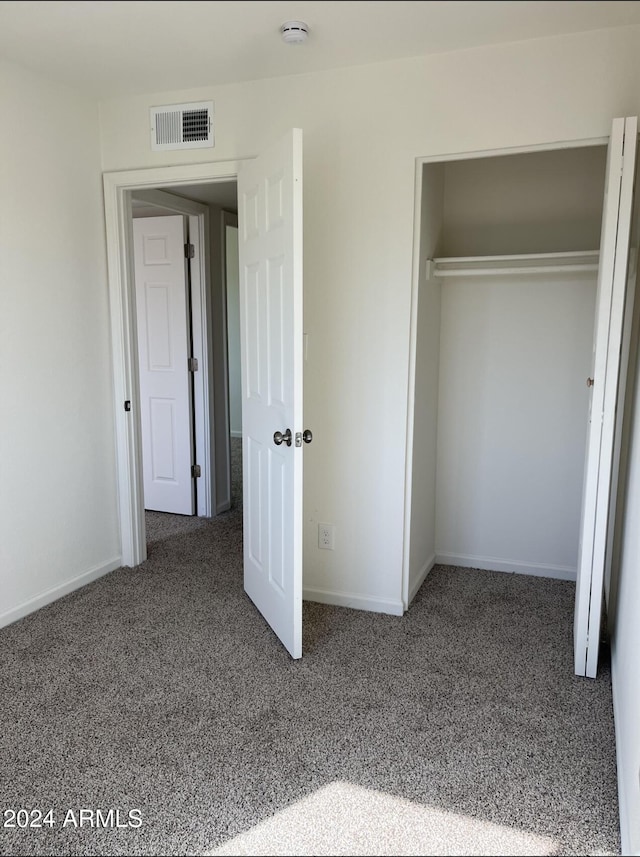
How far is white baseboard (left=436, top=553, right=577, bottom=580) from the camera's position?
3586 mm

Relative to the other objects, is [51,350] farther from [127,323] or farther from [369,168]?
[369,168]

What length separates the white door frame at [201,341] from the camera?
4.38 metres

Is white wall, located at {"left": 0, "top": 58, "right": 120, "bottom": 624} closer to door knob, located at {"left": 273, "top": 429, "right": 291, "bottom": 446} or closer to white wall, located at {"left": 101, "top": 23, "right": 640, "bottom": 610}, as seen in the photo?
white wall, located at {"left": 101, "top": 23, "right": 640, "bottom": 610}

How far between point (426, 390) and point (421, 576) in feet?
3.28

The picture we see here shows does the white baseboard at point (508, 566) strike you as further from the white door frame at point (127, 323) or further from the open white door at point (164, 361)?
the open white door at point (164, 361)

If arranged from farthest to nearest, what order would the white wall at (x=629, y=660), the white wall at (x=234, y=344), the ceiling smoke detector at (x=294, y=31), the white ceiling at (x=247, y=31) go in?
the white wall at (x=234, y=344)
the ceiling smoke detector at (x=294, y=31)
the white ceiling at (x=247, y=31)
the white wall at (x=629, y=660)

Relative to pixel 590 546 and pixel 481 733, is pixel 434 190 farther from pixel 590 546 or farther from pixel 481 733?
Answer: pixel 481 733

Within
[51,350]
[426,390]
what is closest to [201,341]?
[51,350]

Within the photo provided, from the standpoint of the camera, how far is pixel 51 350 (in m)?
3.14

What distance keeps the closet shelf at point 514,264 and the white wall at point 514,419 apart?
0.09 metres

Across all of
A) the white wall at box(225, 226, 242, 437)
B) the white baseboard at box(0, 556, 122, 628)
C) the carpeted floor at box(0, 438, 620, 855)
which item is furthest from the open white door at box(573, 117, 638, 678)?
the white wall at box(225, 226, 242, 437)

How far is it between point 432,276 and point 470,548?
1.58 meters

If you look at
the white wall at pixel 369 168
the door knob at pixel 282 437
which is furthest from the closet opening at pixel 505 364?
the door knob at pixel 282 437

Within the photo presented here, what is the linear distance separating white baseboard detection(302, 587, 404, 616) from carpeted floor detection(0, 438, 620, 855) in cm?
6
